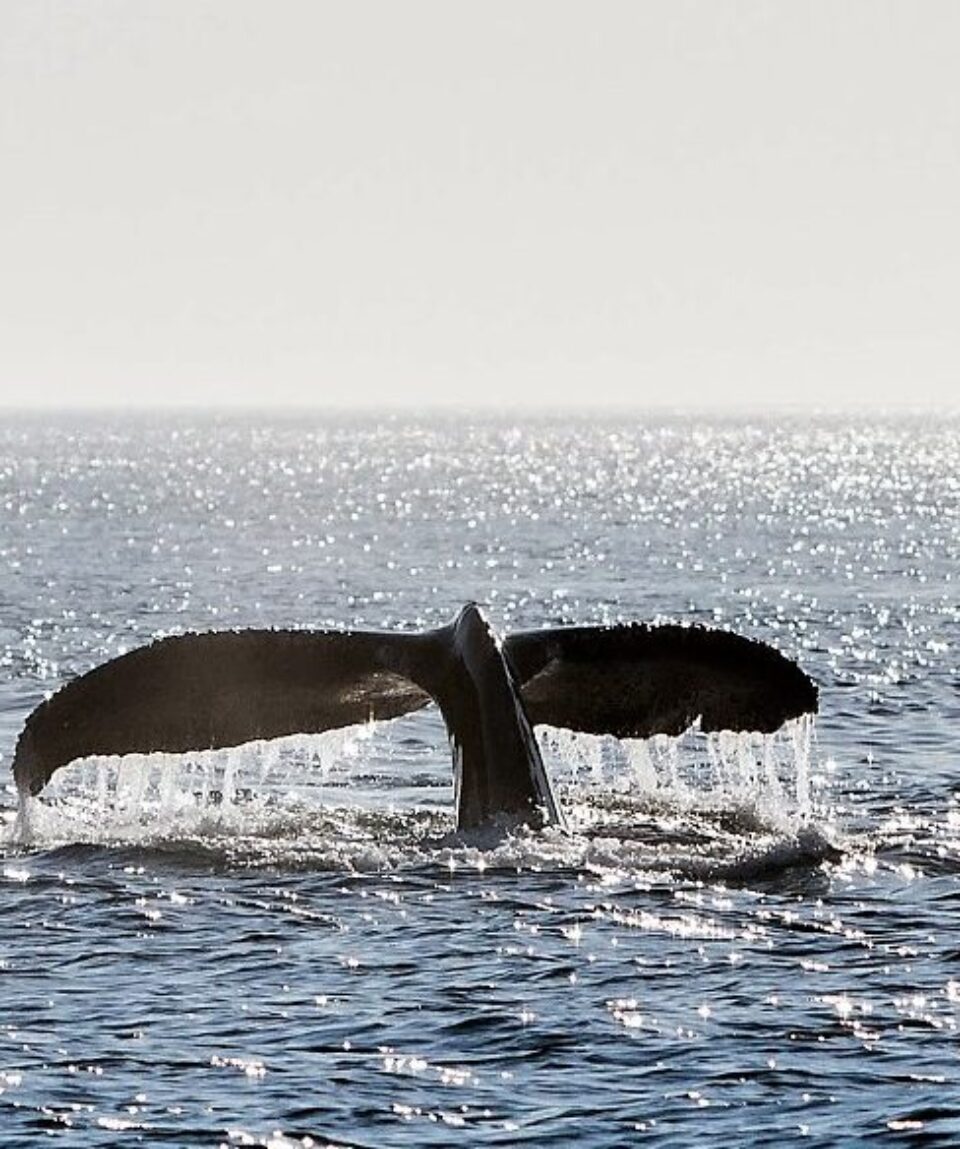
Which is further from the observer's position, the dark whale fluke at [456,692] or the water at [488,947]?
the dark whale fluke at [456,692]

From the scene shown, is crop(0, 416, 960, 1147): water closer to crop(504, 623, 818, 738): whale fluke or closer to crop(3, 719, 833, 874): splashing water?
crop(3, 719, 833, 874): splashing water

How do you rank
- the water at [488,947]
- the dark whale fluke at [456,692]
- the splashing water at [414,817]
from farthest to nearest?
the splashing water at [414,817]
the dark whale fluke at [456,692]
the water at [488,947]

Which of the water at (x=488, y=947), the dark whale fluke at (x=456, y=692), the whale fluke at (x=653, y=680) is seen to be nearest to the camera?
the water at (x=488, y=947)

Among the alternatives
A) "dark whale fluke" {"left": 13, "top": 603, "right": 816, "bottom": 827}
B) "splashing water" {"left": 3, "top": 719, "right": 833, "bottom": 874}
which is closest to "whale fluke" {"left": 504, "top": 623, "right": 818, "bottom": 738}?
"dark whale fluke" {"left": 13, "top": 603, "right": 816, "bottom": 827}

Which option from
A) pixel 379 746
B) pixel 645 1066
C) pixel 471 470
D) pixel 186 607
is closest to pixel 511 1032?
pixel 645 1066

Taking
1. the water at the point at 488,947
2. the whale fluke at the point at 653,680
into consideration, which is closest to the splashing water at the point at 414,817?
the water at the point at 488,947

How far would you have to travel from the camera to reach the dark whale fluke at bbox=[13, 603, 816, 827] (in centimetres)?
1686

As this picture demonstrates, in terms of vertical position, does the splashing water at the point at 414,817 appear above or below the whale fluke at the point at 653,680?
below

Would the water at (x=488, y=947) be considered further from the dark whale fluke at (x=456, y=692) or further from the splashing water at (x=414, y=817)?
the dark whale fluke at (x=456, y=692)

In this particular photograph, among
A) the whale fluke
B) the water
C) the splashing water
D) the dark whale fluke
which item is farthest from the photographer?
the splashing water

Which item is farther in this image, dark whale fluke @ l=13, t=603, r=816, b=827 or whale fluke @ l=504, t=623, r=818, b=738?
whale fluke @ l=504, t=623, r=818, b=738

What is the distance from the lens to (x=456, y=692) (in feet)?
57.4

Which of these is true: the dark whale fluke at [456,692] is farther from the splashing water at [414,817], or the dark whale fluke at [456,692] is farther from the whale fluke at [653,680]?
the splashing water at [414,817]

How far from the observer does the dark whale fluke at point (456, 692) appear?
16.9 metres
